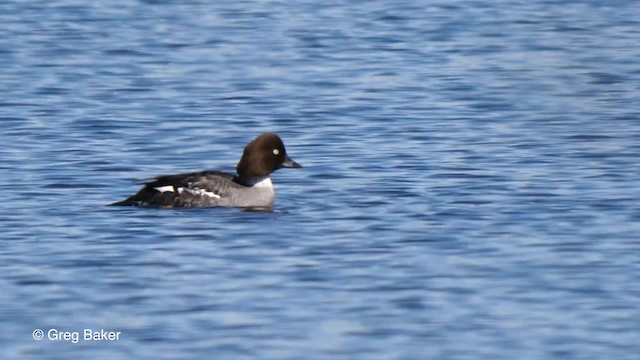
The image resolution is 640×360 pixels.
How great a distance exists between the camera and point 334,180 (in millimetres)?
17672

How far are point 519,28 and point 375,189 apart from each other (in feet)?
39.9

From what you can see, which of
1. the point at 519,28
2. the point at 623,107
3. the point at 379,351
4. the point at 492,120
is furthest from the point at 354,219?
the point at 519,28

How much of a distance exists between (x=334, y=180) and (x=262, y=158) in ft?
3.76

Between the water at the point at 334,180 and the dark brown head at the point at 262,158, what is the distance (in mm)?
393

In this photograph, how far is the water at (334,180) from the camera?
12.2 metres

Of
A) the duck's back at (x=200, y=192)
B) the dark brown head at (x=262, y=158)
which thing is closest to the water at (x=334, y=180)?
the duck's back at (x=200, y=192)

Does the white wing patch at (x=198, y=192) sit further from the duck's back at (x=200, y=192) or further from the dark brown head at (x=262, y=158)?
the dark brown head at (x=262, y=158)

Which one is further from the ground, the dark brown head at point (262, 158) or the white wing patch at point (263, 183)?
the dark brown head at point (262, 158)

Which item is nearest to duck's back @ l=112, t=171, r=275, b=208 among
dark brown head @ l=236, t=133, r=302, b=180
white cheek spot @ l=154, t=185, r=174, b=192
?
white cheek spot @ l=154, t=185, r=174, b=192

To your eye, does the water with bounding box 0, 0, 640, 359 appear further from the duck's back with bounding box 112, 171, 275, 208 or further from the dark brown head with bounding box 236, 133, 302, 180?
the dark brown head with bounding box 236, 133, 302, 180

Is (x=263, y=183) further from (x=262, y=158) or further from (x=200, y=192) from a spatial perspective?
(x=200, y=192)

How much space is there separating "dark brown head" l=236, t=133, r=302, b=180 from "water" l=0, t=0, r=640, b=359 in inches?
15.5

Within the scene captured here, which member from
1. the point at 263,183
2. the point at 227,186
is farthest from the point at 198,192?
the point at 263,183

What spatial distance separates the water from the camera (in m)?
12.2
